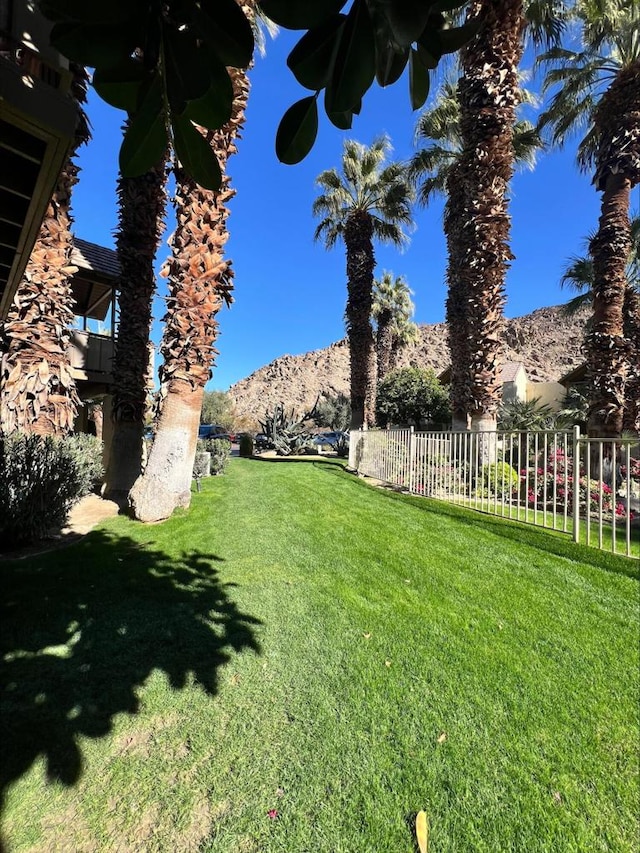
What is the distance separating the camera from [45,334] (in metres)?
6.16

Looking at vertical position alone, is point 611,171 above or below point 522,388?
above

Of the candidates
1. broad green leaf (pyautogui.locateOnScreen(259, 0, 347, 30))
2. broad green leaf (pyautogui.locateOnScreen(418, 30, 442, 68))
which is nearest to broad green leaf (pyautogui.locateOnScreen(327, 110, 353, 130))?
broad green leaf (pyautogui.locateOnScreen(418, 30, 442, 68))

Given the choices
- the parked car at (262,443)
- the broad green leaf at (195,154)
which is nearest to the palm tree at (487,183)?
the broad green leaf at (195,154)

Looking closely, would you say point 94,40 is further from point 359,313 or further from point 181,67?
point 359,313

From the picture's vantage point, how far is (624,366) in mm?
10953

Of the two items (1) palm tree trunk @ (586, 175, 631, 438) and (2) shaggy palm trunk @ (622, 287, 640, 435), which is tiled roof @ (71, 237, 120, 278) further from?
(2) shaggy palm trunk @ (622, 287, 640, 435)

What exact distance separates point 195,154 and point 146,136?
13 centimetres

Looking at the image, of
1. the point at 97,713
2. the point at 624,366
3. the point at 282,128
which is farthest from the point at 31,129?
the point at 624,366

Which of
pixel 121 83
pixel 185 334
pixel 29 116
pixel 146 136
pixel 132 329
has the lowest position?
pixel 146 136

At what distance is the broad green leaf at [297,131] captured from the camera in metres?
1.07

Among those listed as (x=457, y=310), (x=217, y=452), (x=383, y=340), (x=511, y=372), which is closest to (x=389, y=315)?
(x=383, y=340)

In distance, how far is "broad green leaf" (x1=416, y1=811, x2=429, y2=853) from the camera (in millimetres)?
1825

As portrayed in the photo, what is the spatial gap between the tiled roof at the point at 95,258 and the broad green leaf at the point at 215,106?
41.9ft

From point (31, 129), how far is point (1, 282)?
347cm
